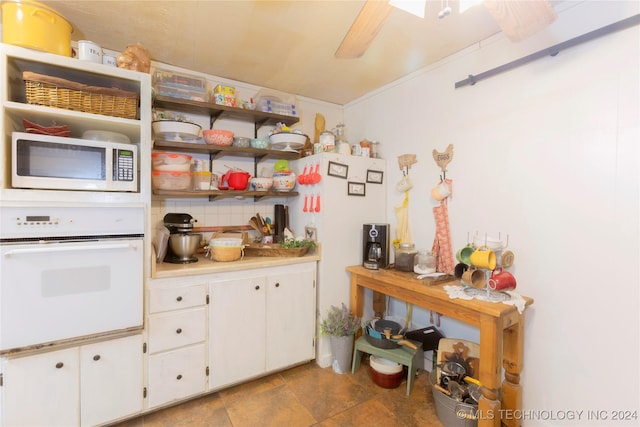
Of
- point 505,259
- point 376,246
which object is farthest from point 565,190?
point 376,246

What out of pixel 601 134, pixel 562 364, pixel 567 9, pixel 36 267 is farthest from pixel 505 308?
pixel 36 267

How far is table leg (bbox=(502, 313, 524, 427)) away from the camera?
5.35 feet

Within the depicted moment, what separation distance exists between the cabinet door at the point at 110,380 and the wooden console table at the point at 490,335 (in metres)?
1.61

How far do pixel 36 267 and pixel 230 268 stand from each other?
0.95 metres

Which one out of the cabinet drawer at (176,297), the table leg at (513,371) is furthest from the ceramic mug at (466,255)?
the cabinet drawer at (176,297)

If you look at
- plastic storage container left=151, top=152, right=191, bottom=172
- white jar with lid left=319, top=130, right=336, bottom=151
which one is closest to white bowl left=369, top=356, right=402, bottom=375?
white jar with lid left=319, top=130, right=336, bottom=151

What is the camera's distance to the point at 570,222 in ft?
5.08

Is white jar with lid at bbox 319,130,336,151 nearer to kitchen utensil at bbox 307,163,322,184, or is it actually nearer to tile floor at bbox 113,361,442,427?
kitchen utensil at bbox 307,163,322,184

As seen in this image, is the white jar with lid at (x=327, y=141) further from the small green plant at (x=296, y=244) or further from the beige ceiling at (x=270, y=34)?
the small green plant at (x=296, y=244)

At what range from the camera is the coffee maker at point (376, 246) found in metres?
2.28

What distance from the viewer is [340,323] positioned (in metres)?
2.23

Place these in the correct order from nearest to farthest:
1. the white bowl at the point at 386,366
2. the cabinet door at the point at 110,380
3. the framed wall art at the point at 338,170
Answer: the cabinet door at the point at 110,380, the white bowl at the point at 386,366, the framed wall art at the point at 338,170

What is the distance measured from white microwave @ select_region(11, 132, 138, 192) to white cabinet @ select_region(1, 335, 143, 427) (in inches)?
34.0

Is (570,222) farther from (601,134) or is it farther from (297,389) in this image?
(297,389)
